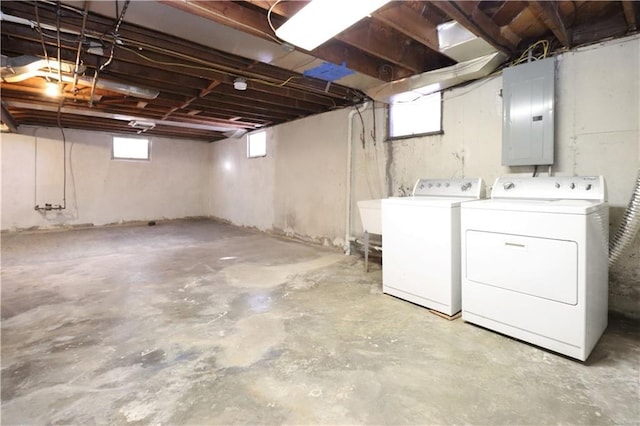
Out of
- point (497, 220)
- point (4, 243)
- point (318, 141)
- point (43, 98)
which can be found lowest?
point (4, 243)

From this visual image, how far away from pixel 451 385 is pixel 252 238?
183 inches

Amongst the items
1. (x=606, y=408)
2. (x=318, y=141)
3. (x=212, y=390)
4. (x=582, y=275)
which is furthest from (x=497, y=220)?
(x=318, y=141)

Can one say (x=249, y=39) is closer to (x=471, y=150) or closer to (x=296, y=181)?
(x=471, y=150)

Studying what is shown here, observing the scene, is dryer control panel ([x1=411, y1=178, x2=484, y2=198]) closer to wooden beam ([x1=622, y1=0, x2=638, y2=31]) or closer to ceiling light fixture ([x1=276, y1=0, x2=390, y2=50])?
wooden beam ([x1=622, y1=0, x2=638, y2=31])

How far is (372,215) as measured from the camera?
3365 mm

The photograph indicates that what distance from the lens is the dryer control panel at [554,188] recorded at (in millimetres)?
2090

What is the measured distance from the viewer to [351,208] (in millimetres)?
4402

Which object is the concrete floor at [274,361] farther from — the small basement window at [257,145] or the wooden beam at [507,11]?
the small basement window at [257,145]

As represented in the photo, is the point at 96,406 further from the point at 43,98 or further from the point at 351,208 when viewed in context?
the point at 43,98

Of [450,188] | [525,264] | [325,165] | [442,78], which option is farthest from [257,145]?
[525,264]

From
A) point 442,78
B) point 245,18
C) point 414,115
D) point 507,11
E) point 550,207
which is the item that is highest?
point 507,11

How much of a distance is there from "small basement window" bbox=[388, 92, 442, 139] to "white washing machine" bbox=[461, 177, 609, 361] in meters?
1.49

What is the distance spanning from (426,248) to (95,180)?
760 cm

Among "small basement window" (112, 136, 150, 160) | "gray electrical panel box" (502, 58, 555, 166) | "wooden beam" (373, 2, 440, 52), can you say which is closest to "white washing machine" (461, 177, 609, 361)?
"gray electrical panel box" (502, 58, 555, 166)
